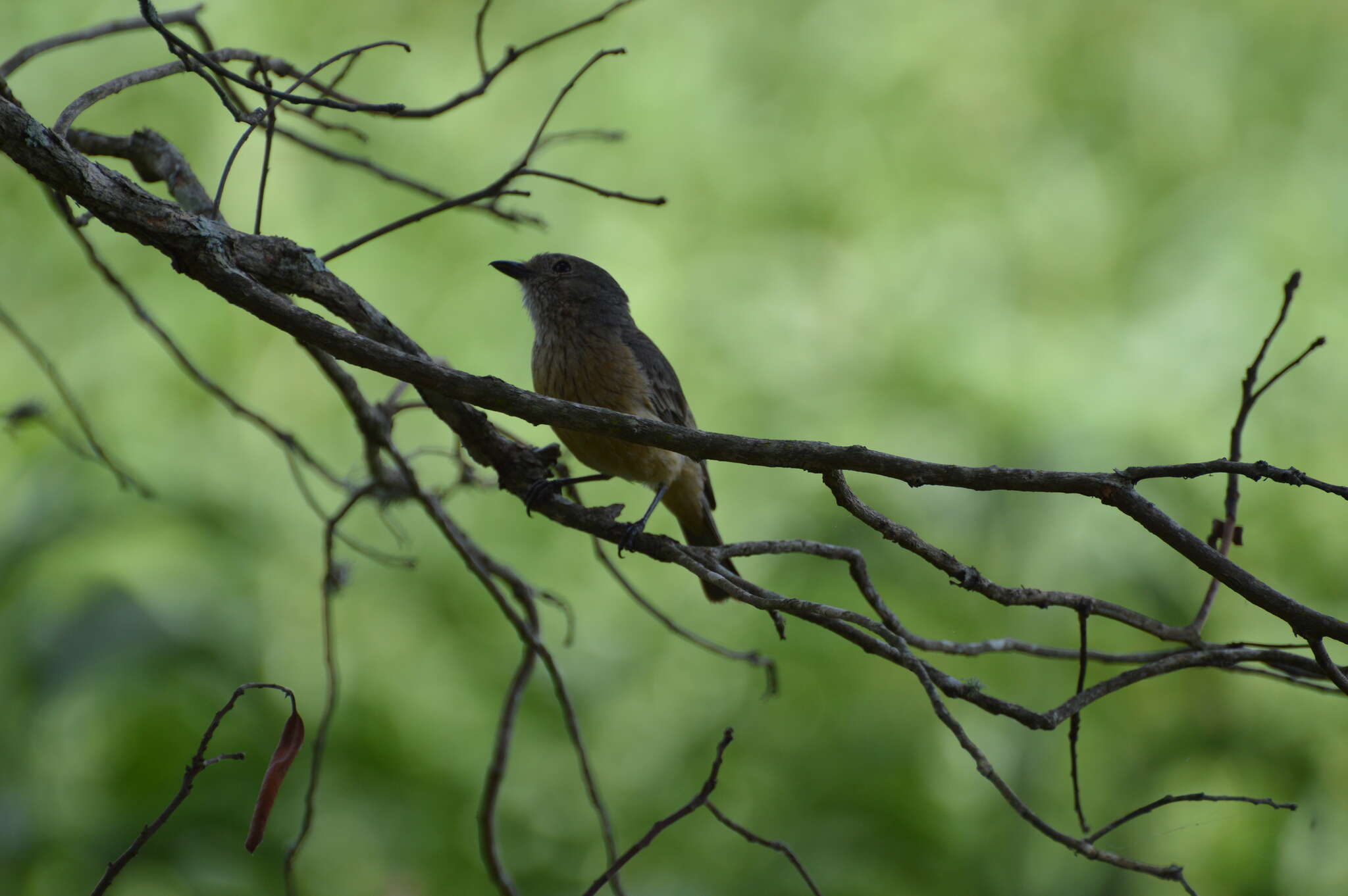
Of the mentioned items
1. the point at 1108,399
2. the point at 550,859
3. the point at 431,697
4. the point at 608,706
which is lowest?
the point at 550,859

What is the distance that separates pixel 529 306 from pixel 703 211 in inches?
64.0

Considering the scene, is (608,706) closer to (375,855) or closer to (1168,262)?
(375,855)

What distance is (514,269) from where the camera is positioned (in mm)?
4113

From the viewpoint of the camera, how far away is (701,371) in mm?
5031

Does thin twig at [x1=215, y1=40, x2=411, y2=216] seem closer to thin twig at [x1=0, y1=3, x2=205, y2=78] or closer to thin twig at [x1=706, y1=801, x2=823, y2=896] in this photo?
thin twig at [x1=0, y1=3, x2=205, y2=78]

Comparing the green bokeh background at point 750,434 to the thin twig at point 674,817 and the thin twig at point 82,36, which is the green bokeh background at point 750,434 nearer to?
the thin twig at point 82,36

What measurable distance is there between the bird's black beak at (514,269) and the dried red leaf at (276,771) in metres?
2.54

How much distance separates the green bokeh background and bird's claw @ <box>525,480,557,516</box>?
1.81 m

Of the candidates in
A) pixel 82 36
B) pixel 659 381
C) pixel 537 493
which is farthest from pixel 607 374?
pixel 82 36

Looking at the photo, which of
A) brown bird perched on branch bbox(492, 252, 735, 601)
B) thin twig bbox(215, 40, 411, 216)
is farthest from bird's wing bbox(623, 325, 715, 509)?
thin twig bbox(215, 40, 411, 216)

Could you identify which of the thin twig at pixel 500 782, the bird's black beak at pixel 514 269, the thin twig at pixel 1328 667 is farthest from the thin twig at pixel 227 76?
the bird's black beak at pixel 514 269

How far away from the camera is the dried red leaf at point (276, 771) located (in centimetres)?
175

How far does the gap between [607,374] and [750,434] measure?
1.36 meters

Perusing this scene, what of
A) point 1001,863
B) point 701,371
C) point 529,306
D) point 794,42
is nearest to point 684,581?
point 701,371
